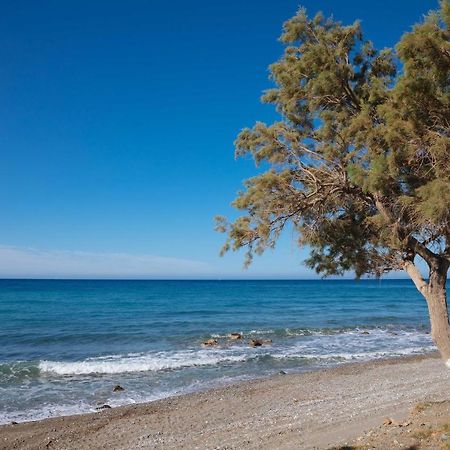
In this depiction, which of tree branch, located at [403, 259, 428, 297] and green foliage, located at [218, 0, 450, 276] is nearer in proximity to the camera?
green foliage, located at [218, 0, 450, 276]

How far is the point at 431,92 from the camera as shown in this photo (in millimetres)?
8688

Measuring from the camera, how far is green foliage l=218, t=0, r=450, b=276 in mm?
8797

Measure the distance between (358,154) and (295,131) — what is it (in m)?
1.85

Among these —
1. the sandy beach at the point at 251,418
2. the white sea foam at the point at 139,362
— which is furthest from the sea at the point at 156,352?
the sandy beach at the point at 251,418

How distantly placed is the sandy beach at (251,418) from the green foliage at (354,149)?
410 cm

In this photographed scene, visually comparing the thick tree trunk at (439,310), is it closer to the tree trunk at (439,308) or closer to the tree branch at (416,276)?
the tree trunk at (439,308)

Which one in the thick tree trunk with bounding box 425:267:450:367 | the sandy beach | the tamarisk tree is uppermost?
the tamarisk tree

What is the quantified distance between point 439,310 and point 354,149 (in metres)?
4.11

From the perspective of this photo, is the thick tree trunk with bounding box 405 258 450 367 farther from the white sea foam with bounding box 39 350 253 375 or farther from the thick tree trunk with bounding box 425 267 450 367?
the white sea foam with bounding box 39 350 253 375

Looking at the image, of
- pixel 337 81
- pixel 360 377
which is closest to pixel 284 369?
pixel 360 377

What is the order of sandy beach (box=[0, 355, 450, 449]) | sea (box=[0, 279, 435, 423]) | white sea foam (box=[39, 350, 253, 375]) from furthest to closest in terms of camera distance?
white sea foam (box=[39, 350, 253, 375]) < sea (box=[0, 279, 435, 423]) < sandy beach (box=[0, 355, 450, 449])

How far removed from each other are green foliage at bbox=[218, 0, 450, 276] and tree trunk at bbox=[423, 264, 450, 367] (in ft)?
1.78

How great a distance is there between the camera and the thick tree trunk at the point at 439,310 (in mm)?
10195

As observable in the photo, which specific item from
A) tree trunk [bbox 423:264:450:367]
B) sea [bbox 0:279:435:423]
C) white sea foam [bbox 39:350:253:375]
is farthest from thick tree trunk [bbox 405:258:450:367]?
white sea foam [bbox 39:350:253:375]
